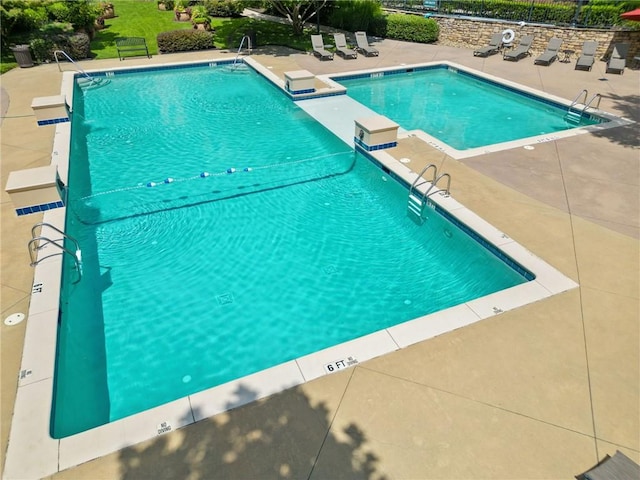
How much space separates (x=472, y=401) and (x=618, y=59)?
1956cm

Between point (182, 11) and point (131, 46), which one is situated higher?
point (182, 11)

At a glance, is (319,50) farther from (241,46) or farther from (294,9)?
(294,9)

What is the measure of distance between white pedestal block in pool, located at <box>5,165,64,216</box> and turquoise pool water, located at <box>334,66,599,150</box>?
1043 centimetres

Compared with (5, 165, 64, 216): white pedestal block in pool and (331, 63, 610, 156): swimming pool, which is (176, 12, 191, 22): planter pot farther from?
(5, 165, 64, 216): white pedestal block in pool

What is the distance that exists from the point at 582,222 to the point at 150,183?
32.5 ft

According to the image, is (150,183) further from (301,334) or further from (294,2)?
(294,2)

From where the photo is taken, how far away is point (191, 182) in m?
10.6

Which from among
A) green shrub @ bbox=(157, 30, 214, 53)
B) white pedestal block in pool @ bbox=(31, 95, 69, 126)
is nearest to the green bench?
green shrub @ bbox=(157, 30, 214, 53)

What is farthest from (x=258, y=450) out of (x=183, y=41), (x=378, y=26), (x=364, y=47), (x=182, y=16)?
(x=182, y=16)

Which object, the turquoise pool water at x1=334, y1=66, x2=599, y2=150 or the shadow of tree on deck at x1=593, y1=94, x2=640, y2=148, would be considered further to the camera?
the turquoise pool water at x1=334, y1=66, x2=599, y2=150

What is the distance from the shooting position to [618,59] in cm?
1764

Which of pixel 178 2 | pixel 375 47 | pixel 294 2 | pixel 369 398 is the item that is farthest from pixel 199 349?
pixel 178 2

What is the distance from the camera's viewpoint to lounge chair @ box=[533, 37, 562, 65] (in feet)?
64.2

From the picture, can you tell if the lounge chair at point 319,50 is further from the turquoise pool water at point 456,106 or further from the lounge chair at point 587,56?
the lounge chair at point 587,56
